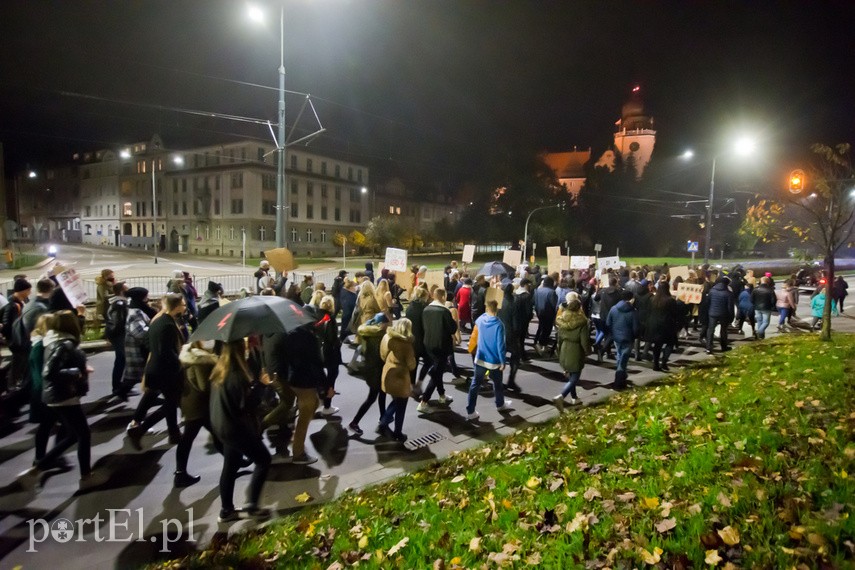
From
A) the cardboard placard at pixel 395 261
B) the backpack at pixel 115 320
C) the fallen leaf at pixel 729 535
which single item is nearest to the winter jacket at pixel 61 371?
the backpack at pixel 115 320

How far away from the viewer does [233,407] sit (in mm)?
4227

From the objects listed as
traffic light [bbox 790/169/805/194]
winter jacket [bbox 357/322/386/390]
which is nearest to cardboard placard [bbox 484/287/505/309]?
winter jacket [bbox 357/322/386/390]

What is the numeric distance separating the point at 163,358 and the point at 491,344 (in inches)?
174

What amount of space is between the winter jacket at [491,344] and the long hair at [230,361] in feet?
12.8

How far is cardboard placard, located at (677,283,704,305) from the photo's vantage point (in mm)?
12859

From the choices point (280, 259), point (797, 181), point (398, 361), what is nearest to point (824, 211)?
point (797, 181)

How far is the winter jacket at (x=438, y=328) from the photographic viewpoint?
737 centimetres

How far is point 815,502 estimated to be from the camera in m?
3.46

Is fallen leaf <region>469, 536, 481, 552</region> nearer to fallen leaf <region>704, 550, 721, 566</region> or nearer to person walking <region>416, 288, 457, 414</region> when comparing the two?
fallen leaf <region>704, 550, 721, 566</region>

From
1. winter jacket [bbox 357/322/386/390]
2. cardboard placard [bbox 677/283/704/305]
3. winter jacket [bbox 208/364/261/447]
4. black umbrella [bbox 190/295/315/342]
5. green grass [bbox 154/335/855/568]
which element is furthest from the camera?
cardboard placard [bbox 677/283/704/305]

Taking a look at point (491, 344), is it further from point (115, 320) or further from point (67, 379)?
point (115, 320)

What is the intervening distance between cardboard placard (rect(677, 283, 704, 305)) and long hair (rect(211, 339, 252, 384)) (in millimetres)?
12215

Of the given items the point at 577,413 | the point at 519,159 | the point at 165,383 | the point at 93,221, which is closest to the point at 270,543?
the point at 165,383

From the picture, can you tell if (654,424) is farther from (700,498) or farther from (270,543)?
(270,543)
